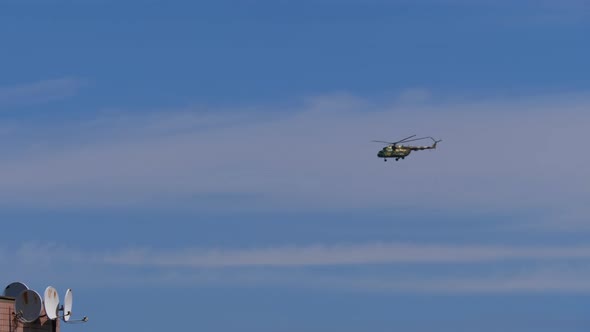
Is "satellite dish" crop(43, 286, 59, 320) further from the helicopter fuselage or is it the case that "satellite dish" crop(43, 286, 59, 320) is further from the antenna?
the helicopter fuselage

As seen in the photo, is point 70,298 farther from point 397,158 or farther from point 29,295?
point 397,158

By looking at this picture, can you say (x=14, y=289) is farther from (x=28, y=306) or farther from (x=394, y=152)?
(x=394, y=152)

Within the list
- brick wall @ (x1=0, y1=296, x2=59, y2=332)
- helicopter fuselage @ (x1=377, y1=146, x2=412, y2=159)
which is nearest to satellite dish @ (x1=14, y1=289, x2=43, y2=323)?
brick wall @ (x1=0, y1=296, x2=59, y2=332)

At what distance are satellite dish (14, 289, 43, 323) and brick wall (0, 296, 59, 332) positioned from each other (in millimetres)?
442

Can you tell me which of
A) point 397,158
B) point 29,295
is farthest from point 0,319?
point 397,158

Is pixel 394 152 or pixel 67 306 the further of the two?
pixel 394 152

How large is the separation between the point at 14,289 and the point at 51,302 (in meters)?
2.76

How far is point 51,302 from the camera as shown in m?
86.6

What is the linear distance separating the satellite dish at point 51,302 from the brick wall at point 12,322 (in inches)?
16.8

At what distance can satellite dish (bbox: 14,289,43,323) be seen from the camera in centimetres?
8494

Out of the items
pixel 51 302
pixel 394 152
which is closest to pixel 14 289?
pixel 51 302

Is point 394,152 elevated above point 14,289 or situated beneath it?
elevated above

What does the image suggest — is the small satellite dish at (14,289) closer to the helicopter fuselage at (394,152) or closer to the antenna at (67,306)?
the antenna at (67,306)

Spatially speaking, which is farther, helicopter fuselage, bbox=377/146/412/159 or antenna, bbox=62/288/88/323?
helicopter fuselage, bbox=377/146/412/159
